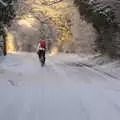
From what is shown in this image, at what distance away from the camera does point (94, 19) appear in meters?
31.7

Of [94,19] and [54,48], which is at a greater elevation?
[94,19]

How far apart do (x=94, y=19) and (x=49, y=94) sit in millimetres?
17835

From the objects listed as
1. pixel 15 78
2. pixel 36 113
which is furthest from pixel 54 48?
pixel 36 113

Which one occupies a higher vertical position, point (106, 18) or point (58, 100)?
point (106, 18)

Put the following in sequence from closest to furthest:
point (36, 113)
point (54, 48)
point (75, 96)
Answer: point (36, 113)
point (75, 96)
point (54, 48)

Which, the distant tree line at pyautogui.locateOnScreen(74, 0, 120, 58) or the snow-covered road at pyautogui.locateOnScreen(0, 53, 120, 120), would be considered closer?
the snow-covered road at pyautogui.locateOnScreen(0, 53, 120, 120)

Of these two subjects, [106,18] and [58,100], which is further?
[106,18]

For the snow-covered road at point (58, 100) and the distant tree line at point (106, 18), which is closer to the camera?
the snow-covered road at point (58, 100)

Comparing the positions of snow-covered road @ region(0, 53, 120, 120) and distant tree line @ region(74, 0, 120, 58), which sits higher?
distant tree line @ region(74, 0, 120, 58)

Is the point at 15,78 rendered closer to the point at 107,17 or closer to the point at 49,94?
the point at 49,94

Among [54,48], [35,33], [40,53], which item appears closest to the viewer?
[40,53]

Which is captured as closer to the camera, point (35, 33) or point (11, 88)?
point (11, 88)

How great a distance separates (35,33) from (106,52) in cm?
4771

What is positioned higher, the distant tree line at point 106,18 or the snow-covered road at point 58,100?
the distant tree line at point 106,18
